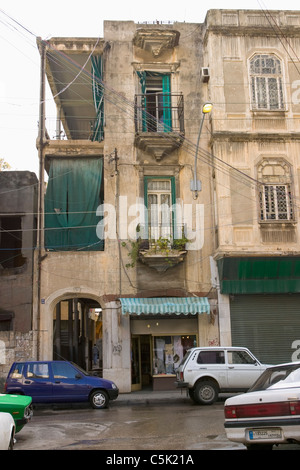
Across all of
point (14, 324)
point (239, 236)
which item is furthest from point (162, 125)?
point (14, 324)

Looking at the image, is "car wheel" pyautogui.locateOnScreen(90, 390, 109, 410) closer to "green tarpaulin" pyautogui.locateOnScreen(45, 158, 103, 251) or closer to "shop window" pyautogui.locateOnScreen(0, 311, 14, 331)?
"shop window" pyautogui.locateOnScreen(0, 311, 14, 331)

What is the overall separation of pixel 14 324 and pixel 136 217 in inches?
252

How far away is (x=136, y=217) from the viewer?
21.8 m

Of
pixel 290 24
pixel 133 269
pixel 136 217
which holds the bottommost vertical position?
pixel 133 269

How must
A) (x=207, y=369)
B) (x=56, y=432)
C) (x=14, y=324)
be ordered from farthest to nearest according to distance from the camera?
1. (x=14, y=324)
2. (x=207, y=369)
3. (x=56, y=432)

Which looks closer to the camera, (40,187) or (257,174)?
(257,174)

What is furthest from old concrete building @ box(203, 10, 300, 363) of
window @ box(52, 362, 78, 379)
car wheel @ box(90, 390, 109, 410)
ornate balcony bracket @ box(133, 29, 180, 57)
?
window @ box(52, 362, 78, 379)

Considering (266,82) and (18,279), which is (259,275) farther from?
(18,279)

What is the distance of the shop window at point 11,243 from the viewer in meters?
23.4

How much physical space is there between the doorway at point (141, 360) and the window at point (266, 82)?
10.7 metres

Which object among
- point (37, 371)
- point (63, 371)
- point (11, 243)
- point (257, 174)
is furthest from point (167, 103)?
point (37, 371)

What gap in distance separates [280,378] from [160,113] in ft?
56.1

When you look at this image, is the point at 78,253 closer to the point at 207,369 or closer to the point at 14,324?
the point at 14,324

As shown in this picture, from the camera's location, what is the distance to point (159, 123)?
22531 millimetres
